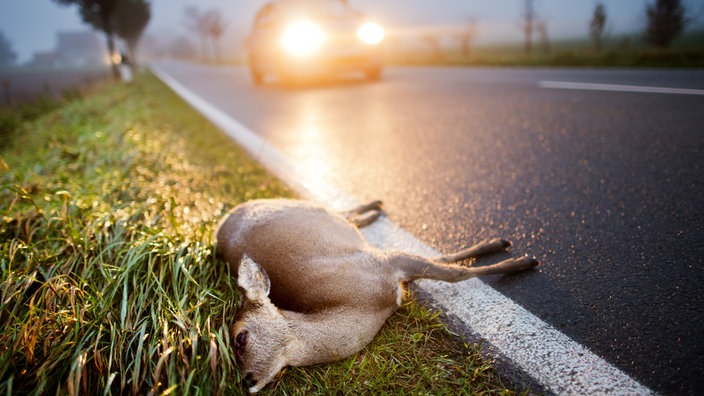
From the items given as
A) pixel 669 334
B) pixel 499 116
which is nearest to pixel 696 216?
pixel 669 334

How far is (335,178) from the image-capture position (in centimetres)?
367

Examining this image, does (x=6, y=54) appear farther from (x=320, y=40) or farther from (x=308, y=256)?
(x=308, y=256)

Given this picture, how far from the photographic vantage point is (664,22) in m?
18.4

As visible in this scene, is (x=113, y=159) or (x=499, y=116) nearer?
(x=113, y=159)

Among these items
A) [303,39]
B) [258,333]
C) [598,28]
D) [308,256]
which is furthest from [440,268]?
[598,28]

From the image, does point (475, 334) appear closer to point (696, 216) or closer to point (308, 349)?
point (308, 349)

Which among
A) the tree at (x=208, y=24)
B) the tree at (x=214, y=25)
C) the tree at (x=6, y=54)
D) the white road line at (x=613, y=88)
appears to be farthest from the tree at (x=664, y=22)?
the tree at (x=6, y=54)

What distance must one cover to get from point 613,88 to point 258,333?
24.7 ft

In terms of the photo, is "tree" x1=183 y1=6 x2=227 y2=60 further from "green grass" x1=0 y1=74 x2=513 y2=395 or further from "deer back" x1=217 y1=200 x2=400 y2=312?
"deer back" x1=217 y1=200 x2=400 y2=312

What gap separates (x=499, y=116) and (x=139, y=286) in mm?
4894

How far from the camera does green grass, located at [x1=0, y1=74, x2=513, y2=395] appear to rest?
62.6 inches

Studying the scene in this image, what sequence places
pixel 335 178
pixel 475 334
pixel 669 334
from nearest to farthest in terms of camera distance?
pixel 669 334
pixel 475 334
pixel 335 178

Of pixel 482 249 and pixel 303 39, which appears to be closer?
pixel 482 249

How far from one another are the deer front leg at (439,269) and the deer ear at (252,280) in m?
0.65
